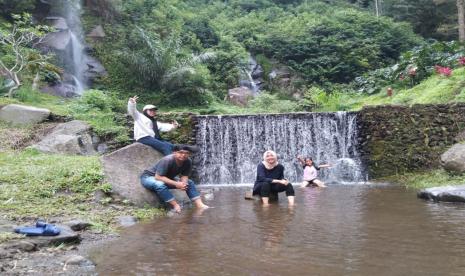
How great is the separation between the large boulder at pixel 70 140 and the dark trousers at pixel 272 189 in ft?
19.1

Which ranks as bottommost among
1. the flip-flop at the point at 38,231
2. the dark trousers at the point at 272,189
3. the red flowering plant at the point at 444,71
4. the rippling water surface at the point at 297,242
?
the rippling water surface at the point at 297,242

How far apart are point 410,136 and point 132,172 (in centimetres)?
819

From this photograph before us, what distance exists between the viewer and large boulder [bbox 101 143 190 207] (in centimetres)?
754

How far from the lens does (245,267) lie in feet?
14.0

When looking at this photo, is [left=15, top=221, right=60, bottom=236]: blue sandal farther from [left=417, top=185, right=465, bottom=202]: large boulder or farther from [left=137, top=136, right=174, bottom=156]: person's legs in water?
[left=417, top=185, right=465, bottom=202]: large boulder

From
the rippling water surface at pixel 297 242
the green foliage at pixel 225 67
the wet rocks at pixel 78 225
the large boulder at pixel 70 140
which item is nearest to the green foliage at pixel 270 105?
the green foliage at pixel 225 67

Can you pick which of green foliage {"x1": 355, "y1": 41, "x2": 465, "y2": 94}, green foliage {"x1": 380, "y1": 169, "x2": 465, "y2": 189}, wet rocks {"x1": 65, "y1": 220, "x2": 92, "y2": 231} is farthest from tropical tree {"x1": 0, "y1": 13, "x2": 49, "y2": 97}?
green foliage {"x1": 355, "y1": 41, "x2": 465, "y2": 94}

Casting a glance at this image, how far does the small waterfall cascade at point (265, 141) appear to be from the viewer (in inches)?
551

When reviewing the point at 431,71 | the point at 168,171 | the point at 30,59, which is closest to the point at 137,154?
the point at 168,171

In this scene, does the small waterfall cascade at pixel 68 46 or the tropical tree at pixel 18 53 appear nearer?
the tropical tree at pixel 18 53

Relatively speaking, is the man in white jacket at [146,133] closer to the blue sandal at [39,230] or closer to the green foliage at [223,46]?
the blue sandal at [39,230]

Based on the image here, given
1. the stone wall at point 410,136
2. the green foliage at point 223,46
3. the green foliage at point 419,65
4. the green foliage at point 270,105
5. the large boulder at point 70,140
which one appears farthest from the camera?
the green foliage at point 270,105

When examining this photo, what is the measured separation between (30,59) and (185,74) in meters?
5.81

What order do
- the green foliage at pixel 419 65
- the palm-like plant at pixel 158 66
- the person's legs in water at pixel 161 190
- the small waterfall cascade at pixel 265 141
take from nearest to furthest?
the person's legs in water at pixel 161 190 → the small waterfall cascade at pixel 265 141 → the green foliage at pixel 419 65 → the palm-like plant at pixel 158 66
